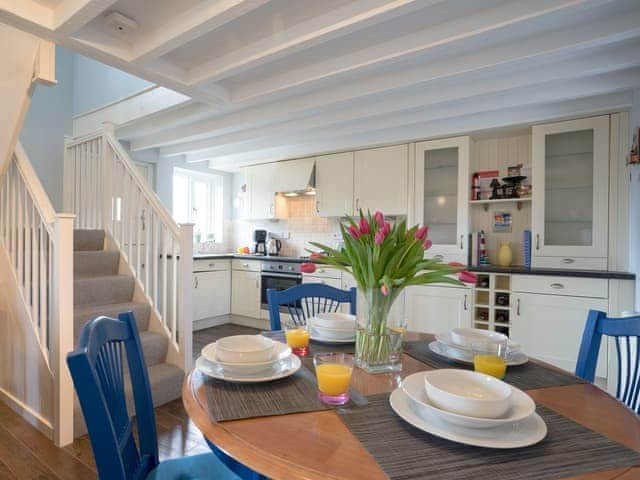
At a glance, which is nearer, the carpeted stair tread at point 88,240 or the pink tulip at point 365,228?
the pink tulip at point 365,228

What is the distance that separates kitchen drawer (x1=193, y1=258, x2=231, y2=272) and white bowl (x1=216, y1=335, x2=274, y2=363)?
141 inches

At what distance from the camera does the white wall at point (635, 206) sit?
2697 millimetres

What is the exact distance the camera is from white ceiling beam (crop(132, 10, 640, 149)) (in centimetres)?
204

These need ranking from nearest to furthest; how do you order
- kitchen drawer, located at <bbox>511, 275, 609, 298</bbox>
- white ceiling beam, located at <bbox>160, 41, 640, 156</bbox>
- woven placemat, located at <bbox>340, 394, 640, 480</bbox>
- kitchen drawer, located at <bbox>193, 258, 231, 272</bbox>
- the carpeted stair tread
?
woven placemat, located at <bbox>340, 394, 640, 480</bbox>
white ceiling beam, located at <bbox>160, 41, 640, 156</bbox>
kitchen drawer, located at <bbox>511, 275, 609, 298</bbox>
the carpeted stair tread
kitchen drawer, located at <bbox>193, 258, 231, 272</bbox>

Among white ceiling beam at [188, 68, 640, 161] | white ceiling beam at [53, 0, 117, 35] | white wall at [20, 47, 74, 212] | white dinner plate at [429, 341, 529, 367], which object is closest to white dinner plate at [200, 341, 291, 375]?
white dinner plate at [429, 341, 529, 367]

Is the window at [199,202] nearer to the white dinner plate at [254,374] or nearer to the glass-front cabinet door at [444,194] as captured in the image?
the glass-front cabinet door at [444,194]

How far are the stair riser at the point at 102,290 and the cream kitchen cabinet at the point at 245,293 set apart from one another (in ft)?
6.04

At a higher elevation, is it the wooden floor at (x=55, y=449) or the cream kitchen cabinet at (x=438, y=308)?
the cream kitchen cabinet at (x=438, y=308)

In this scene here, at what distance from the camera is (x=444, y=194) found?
3902mm

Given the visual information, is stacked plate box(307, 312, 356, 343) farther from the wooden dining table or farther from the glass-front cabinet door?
the glass-front cabinet door

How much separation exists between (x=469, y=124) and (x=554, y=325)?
189 cm

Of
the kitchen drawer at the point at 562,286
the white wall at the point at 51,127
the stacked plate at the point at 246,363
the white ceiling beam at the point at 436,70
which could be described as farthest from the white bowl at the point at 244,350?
the white wall at the point at 51,127

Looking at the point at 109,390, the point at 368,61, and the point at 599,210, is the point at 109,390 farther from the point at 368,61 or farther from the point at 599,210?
the point at 599,210

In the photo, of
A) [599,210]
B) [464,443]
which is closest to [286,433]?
[464,443]
